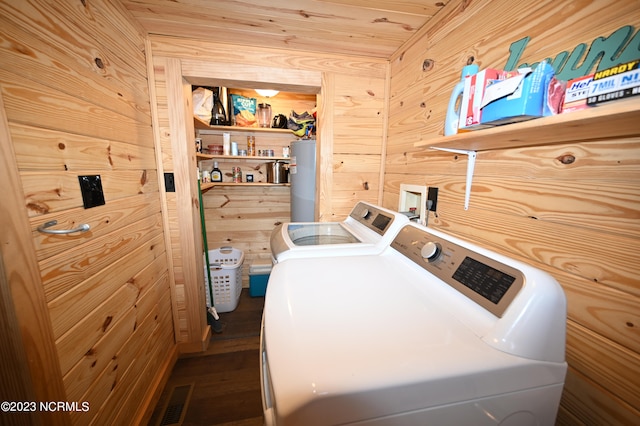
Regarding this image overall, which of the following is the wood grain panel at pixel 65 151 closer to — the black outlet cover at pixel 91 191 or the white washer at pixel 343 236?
the black outlet cover at pixel 91 191

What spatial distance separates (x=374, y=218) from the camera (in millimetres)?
1314

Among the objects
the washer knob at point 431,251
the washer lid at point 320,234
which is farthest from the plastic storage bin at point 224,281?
the washer knob at point 431,251

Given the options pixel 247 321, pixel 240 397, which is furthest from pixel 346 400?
pixel 247 321

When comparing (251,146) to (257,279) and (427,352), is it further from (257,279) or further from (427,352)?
(427,352)

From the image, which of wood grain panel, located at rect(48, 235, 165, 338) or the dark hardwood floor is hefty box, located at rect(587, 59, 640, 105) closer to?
wood grain panel, located at rect(48, 235, 165, 338)

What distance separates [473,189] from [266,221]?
7.29 ft

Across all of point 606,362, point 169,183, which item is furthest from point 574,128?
point 169,183

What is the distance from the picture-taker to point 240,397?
1.50 metres

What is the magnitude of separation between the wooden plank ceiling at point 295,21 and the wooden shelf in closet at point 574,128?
2.95 ft

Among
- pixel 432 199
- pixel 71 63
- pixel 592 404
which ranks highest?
pixel 71 63

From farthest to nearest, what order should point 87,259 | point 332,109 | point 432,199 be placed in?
point 332,109
point 432,199
point 87,259

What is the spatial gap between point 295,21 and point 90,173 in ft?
4.17

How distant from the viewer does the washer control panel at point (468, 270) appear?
1.86 feet

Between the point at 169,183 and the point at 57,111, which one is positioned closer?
the point at 57,111
